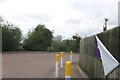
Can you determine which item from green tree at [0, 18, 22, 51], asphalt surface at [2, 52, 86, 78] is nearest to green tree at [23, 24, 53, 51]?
green tree at [0, 18, 22, 51]

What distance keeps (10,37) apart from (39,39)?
1091cm

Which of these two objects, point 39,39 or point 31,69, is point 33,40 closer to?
point 39,39

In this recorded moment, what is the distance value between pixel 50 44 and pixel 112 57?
39.1 metres

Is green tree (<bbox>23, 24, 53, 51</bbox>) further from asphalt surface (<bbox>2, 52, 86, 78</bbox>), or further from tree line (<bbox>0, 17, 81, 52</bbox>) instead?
asphalt surface (<bbox>2, 52, 86, 78</bbox>)

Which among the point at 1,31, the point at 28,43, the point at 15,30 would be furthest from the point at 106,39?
the point at 28,43

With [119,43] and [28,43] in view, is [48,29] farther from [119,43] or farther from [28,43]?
[119,43]

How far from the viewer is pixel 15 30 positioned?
33344 mm

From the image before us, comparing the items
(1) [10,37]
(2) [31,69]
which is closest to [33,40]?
(1) [10,37]

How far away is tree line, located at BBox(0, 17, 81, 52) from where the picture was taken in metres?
31.2

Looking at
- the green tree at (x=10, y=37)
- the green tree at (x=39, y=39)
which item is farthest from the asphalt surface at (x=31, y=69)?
the green tree at (x=39, y=39)

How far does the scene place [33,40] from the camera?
40625 millimetres

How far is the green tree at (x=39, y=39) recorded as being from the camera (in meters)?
39.7

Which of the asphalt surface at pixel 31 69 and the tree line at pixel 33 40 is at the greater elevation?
the tree line at pixel 33 40

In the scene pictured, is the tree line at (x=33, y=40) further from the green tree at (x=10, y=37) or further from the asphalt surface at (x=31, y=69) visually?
the asphalt surface at (x=31, y=69)
